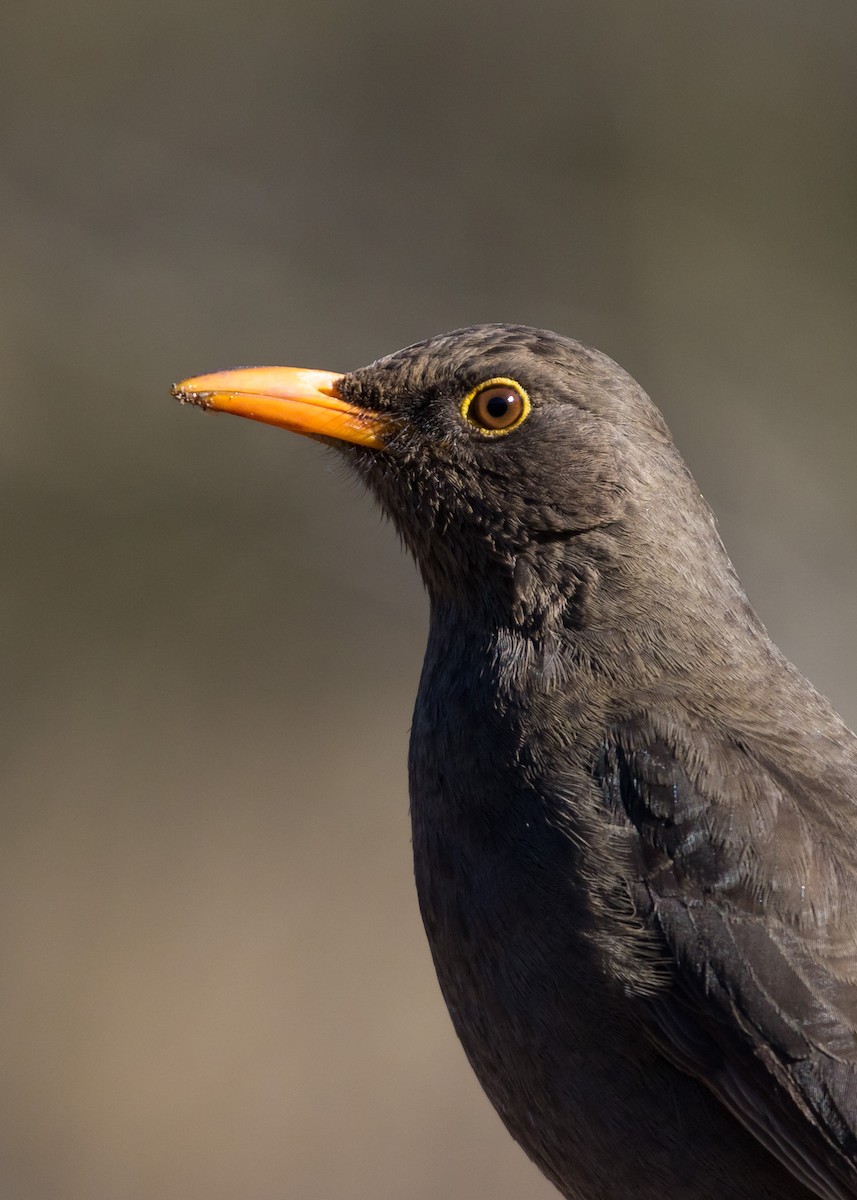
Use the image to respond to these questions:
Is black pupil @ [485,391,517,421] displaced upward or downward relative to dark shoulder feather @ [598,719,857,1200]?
upward

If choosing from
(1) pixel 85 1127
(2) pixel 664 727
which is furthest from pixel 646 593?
(1) pixel 85 1127

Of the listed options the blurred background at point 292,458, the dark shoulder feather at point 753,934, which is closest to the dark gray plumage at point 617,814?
the dark shoulder feather at point 753,934

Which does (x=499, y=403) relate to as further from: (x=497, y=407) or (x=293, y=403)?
(x=293, y=403)

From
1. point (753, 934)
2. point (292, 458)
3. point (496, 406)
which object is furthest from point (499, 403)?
point (292, 458)

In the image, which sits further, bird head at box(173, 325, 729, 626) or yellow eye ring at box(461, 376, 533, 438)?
yellow eye ring at box(461, 376, 533, 438)

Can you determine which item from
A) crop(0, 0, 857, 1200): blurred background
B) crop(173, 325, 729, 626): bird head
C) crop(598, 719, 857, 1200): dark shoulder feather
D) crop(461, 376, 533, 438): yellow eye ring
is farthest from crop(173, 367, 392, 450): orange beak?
crop(0, 0, 857, 1200): blurred background

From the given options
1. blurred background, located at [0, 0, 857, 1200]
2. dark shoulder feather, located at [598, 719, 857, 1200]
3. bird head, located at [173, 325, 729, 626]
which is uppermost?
blurred background, located at [0, 0, 857, 1200]

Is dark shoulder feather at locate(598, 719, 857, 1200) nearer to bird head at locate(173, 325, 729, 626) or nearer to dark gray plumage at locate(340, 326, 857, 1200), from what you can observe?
dark gray plumage at locate(340, 326, 857, 1200)

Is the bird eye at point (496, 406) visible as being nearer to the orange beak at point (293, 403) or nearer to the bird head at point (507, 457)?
the bird head at point (507, 457)
